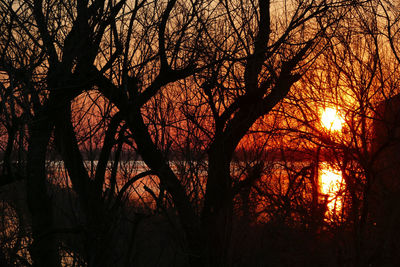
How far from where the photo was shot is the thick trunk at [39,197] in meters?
3.76

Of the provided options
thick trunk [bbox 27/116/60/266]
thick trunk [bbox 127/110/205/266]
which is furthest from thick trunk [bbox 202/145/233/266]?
thick trunk [bbox 27/116/60/266]

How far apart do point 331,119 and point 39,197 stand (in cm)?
724

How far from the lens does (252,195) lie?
9227 millimetres

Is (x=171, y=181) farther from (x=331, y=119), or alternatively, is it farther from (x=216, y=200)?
(x=331, y=119)

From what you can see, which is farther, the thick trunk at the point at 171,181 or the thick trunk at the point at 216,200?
the thick trunk at the point at 216,200

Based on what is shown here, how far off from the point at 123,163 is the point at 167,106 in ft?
7.51

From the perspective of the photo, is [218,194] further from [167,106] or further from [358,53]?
A: [358,53]

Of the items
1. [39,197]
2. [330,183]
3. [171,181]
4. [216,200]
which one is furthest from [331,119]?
[39,197]

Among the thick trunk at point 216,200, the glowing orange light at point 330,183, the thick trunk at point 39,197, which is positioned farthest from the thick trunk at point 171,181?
the glowing orange light at point 330,183

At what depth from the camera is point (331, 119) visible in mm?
9672

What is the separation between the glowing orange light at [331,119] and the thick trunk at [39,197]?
6.86 metres

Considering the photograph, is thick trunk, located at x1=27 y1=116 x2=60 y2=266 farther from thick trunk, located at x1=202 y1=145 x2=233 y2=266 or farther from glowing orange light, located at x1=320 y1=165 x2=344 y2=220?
glowing orange light, located at x1=320 y1=165 x2=344 y2=220

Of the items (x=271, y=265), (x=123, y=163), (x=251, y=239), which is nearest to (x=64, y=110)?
(x=123, y=163)

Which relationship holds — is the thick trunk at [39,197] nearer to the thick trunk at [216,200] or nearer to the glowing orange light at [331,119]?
the thick trunk at [216,200]
